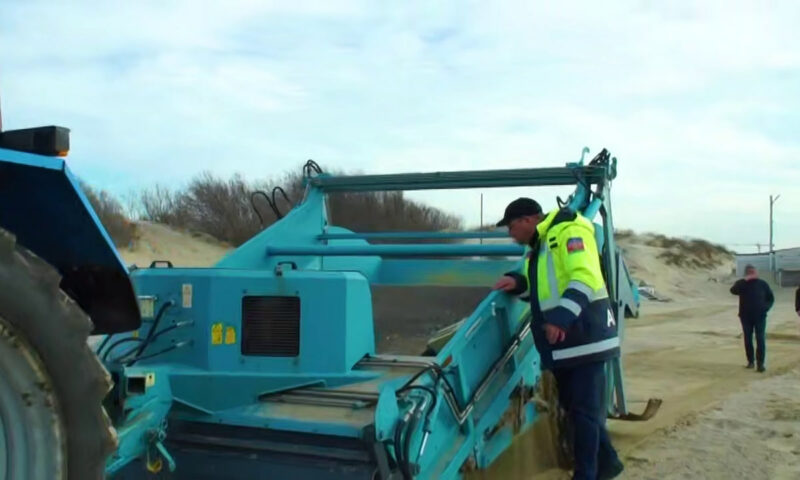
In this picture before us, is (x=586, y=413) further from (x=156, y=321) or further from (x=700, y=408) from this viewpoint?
(x=700, y=408)

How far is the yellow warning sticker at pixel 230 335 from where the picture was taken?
394 cm

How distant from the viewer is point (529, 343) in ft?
15.6

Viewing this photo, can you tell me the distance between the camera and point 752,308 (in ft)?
36.7

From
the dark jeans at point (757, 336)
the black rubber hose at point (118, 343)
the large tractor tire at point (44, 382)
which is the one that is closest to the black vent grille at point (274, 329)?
the black rubber hose at point (118, 343)

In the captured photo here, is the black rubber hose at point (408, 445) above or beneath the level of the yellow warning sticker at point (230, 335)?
beneath

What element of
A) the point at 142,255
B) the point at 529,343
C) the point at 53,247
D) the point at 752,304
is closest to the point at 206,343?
the point at 53,247

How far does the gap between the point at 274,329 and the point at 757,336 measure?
28.6 feet

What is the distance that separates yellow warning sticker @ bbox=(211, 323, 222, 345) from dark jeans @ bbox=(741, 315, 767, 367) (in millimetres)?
8646

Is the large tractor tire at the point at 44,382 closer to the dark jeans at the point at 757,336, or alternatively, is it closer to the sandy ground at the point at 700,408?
the sandy ground at the point at 700,408

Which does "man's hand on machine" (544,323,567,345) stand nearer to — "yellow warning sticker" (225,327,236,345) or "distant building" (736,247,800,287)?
"yellow warning sticker" (225,327,236,345)

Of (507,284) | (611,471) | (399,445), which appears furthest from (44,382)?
(611,471)

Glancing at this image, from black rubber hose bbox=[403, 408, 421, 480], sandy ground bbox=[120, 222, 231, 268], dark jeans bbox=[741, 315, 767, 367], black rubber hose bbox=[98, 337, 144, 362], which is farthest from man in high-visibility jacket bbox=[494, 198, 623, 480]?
sandy ground bbox=[120, 222, 231, 268]

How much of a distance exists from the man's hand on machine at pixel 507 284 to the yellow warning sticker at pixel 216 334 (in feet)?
4.96

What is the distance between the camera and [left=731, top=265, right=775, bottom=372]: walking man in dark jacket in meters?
10.9
